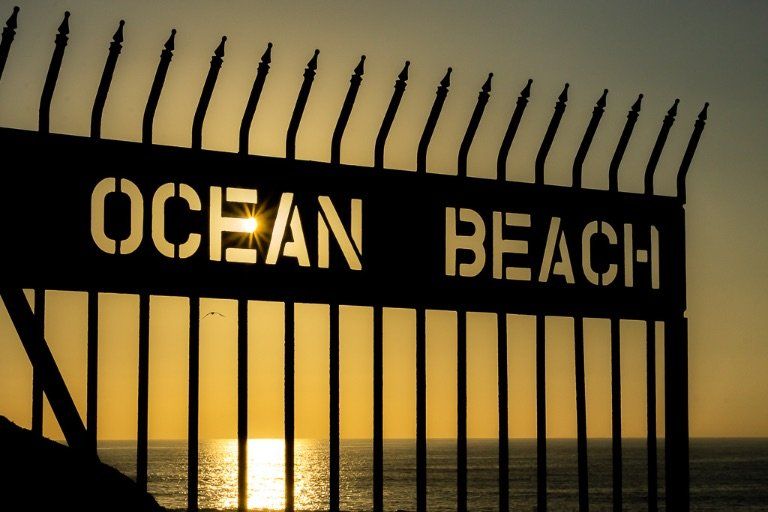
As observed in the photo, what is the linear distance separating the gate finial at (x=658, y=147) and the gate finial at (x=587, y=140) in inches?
21.7

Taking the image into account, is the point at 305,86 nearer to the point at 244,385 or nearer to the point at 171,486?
the point at 244,385

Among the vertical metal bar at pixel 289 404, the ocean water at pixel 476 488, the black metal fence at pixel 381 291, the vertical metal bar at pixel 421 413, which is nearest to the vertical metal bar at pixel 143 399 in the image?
the black metal fence at pixel 381 291

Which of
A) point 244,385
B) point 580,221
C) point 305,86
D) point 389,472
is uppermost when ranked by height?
point 305,86

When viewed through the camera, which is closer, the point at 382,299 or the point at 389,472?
the point at 382,299

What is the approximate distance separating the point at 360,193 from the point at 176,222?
1225 millimetres

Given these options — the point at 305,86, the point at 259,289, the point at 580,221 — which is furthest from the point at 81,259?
the point at 580,221

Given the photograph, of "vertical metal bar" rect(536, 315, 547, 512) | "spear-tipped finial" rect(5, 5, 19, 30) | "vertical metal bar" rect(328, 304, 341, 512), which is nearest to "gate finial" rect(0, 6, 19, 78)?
"spear-tipped finial" rect(5, 5, 19, 30)

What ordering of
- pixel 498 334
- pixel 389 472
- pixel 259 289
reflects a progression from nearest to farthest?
pixel 259 289, pixel 498 334, pixel 389 472

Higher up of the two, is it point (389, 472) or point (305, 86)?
point (305, 86)

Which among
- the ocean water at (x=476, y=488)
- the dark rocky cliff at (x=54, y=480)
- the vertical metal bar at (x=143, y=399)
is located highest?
the vertical metal bar at (x=143, y=399)

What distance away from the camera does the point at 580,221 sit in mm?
8742

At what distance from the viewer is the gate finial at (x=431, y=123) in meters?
8.01

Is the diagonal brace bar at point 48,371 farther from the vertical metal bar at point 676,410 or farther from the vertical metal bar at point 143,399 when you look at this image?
the vertical metal bar at point 676,410

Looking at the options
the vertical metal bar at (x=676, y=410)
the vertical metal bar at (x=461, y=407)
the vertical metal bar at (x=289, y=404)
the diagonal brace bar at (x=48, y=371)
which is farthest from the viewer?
the vertical metal bar at (x=676, y=410)
